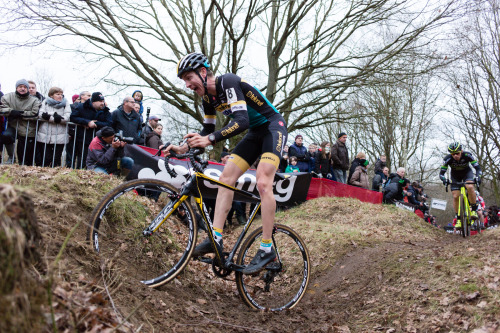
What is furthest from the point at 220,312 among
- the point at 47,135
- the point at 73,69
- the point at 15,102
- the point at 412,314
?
the point at 73,69

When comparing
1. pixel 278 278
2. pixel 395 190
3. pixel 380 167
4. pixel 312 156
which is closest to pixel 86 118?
pixel 278 278

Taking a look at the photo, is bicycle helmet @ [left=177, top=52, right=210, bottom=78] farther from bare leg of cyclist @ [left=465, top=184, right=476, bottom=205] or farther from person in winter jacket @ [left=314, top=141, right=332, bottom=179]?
person in winter jacket @ [left=314, top=141, right=332, bottom=179]

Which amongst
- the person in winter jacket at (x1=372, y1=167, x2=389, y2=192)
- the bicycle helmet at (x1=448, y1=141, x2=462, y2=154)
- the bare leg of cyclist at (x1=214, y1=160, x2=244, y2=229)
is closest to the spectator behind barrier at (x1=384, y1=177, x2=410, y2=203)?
the person in winter jacket at (x1=372, y1=167, x2=389, y2=192)

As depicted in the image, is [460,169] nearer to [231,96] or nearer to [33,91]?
[231,96]

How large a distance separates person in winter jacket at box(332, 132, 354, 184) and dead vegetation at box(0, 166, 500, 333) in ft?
21.9

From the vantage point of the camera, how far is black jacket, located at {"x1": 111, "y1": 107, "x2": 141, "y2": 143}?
8961 mm

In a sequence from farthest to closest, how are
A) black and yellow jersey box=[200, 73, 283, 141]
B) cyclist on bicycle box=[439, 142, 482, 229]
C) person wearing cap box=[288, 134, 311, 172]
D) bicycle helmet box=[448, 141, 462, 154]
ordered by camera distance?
person wearing cap box=[288, 134, 311, 172]
cyclist on bicycle box=[439, 142, 482, 229]
bicycle helmet box=[448, 141, 462, 154]
black and yellow jersey box=[200, 73, 283, 141]

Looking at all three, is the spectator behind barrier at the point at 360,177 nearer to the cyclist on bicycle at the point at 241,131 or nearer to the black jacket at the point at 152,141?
the black jacket at the point at 152,141

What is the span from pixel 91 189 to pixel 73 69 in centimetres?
1092

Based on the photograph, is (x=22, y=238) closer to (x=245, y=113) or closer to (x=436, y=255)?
(x=245, y=113)

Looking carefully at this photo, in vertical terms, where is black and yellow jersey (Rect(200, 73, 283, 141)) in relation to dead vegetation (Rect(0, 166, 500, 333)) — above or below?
above

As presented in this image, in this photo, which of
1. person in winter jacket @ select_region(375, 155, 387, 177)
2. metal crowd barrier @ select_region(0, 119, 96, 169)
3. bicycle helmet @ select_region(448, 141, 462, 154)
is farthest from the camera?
person in winter jacket @ select_region(375, 155, 387, 177)

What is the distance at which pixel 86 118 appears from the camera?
8.69 meters

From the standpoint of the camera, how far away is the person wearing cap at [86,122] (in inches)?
336
